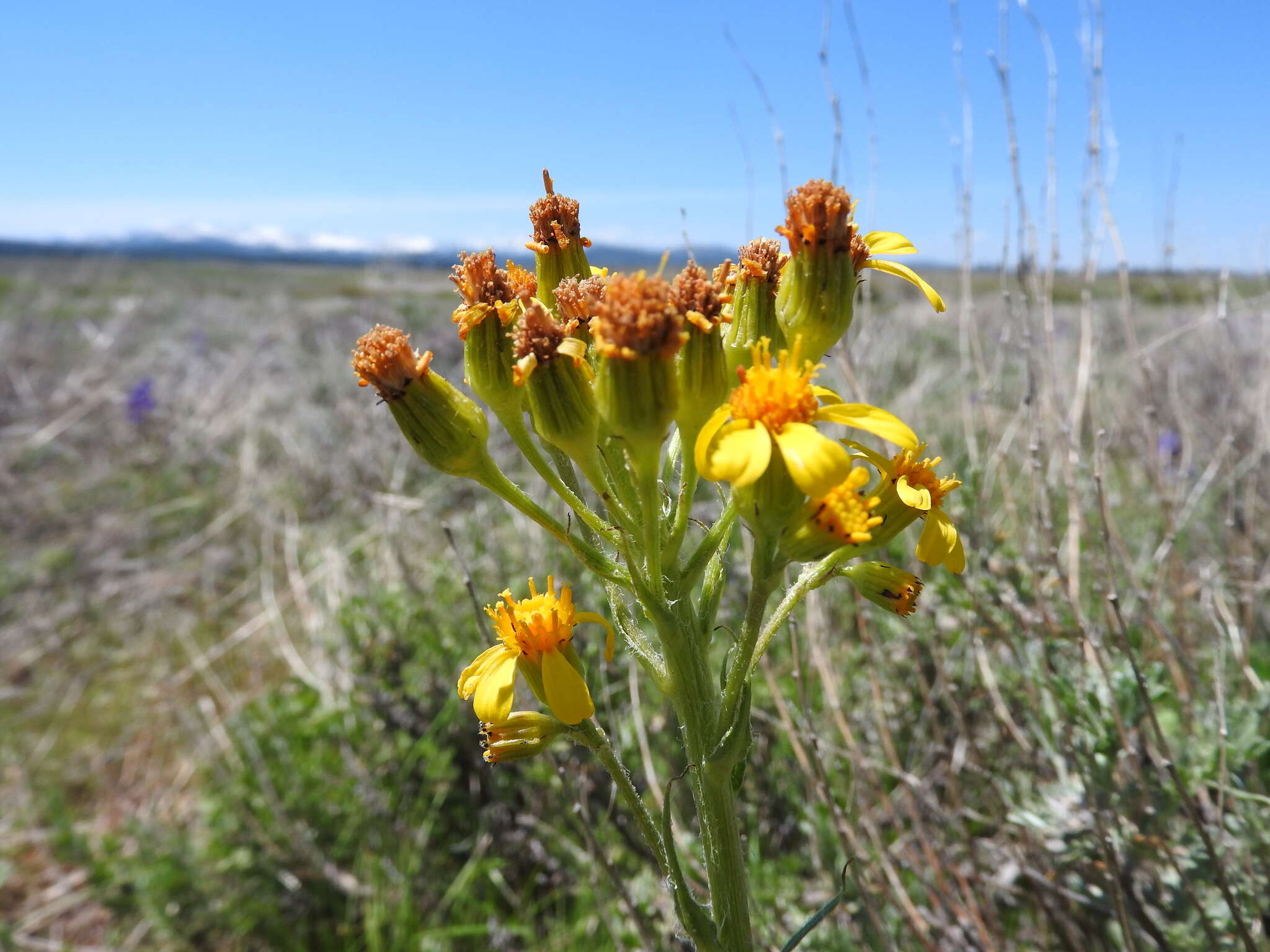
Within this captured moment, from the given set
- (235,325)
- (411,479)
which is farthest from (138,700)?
(235,325)

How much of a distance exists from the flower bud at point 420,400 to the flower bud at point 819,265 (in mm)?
595

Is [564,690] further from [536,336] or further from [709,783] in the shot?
[536,336]

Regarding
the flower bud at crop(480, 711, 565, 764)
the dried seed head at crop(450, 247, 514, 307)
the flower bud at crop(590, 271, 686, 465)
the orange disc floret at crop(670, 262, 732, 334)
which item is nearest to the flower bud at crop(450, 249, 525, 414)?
the dried seed head at crop(450, 247, 514, 307)

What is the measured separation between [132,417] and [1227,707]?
28.2 feet

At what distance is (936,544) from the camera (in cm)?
130

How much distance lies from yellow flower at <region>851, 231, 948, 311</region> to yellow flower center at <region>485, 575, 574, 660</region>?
Result: 0.84 m

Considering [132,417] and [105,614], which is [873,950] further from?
[132,417]

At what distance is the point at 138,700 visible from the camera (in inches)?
180

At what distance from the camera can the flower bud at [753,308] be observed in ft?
4.74

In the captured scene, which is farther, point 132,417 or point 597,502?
point 132,417

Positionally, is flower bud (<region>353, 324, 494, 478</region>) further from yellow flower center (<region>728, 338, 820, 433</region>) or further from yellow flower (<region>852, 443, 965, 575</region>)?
yellow flower (<region>852, 443, 965, 575</region>)

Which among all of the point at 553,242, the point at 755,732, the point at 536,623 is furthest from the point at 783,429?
the point at 755,732

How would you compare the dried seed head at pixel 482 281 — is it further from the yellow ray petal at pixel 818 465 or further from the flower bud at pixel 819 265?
the yellow ray petal at pixel 818 465

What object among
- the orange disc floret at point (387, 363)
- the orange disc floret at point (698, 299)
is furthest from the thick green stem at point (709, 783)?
the orange disc floret at point (387, 363)
